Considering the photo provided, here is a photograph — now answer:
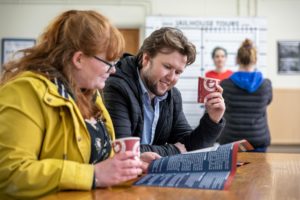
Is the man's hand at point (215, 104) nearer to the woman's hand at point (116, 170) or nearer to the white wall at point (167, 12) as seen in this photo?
the woman's hand at point (116, 170)

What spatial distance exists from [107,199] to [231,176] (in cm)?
40

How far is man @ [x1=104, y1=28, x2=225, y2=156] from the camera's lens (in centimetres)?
182

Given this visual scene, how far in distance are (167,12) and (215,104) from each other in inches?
151

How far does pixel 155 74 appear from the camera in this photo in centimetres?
187

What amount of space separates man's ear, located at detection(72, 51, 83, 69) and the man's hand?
0.65 m

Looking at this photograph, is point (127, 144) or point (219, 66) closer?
point (127, 144)

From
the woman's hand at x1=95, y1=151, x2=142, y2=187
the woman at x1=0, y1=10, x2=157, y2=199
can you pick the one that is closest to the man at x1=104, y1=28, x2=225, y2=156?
the woman at x1=0, y1=10, x2=157, y2=199

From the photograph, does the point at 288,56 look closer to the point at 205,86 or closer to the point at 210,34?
the point at 210,34

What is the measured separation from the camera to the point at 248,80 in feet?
11.2

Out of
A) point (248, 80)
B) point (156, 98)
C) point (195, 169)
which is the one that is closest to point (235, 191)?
point (195, 169)

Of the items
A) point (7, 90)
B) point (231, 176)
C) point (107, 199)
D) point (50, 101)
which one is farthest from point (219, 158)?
point (7, 90)

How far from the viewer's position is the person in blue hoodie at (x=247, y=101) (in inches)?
136

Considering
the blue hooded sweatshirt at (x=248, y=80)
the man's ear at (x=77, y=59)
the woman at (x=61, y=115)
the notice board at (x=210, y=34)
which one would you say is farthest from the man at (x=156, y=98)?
the notice board at (x=210, y=34)

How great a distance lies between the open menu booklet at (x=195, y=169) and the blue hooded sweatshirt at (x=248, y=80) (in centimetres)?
213
